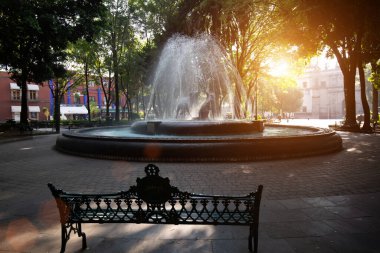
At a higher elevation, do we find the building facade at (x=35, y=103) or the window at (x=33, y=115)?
the building facade at (x=35, y=103)

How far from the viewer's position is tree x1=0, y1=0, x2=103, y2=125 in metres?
17.5

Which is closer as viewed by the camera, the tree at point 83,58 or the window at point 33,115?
the tree at point 83,58

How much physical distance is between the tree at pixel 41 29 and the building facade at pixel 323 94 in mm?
66365

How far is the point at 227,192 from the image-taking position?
5.95m

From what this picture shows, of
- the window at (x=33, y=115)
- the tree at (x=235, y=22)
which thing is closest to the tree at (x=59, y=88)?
the tree at (x=235, y=22)

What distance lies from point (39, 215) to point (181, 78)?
28210 mm

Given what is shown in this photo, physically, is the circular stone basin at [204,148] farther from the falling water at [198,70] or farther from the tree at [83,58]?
the tree at [83,58]

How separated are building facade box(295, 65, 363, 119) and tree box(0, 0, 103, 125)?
6636 centimetres

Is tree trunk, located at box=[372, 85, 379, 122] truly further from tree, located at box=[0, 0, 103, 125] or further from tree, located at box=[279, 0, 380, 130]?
tree, located at box=[0, 0, 103, 125]

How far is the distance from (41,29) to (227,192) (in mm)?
18171

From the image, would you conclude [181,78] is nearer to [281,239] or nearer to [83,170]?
[83,170]

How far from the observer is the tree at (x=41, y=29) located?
17453mm

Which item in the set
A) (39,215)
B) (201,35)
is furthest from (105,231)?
(201,35)

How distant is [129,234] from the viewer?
4070mm
